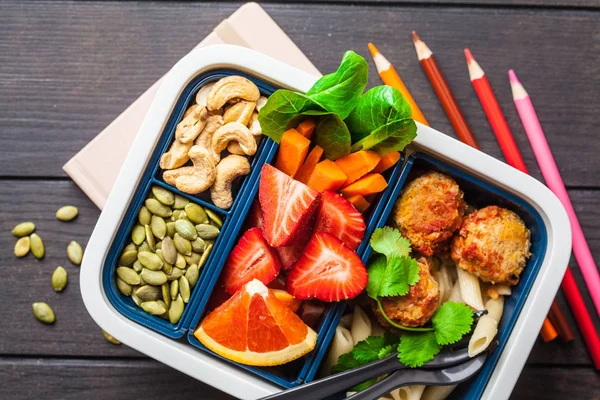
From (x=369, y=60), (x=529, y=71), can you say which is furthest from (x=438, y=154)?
(x=529, y=71)

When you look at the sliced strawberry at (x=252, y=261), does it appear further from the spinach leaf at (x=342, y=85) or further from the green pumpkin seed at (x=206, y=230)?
the spinach leaf at (x=342, y=85)

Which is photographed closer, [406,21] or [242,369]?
[242,369]

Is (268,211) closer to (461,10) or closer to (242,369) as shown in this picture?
(242,369)

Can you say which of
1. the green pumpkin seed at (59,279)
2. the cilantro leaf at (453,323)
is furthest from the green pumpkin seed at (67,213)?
the cilantro leaf at (453,323)

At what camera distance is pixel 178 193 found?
1.21 m

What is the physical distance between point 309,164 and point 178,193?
287 millimetres

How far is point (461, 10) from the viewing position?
160cm

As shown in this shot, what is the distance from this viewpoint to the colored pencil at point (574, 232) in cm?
151

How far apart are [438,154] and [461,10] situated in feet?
2.02

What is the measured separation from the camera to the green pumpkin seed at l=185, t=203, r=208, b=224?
122cm

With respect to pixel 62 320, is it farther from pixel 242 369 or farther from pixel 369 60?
pixel 369 60

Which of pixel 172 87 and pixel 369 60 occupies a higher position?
pixel 369 60

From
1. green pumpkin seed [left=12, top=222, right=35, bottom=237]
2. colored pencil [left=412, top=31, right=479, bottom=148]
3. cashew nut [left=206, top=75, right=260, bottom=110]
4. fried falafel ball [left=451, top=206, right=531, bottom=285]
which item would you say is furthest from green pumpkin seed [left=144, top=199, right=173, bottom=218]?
colored pencil [left=412, top=31, right=479, bottom=148]

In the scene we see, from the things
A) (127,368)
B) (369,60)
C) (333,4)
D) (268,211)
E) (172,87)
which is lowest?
(127,368)
